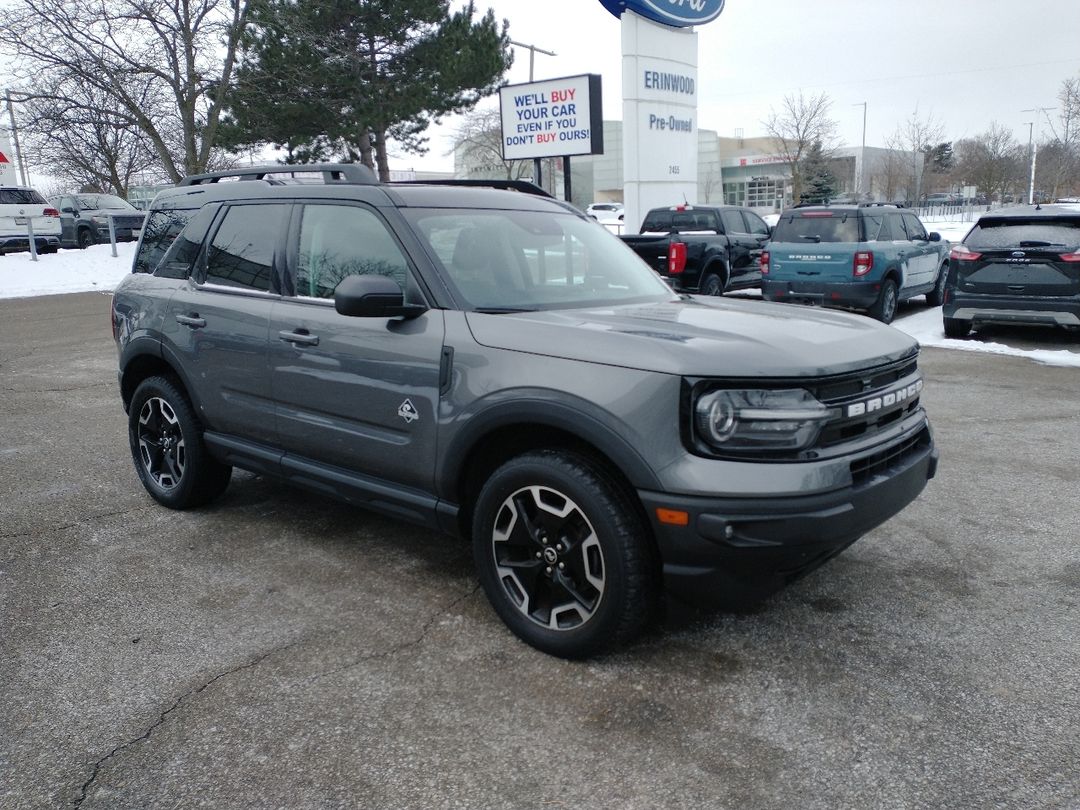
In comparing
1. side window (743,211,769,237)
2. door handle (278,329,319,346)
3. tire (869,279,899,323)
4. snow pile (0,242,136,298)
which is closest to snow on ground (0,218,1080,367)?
snow pile (0,242,136,298)

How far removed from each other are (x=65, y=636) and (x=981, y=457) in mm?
5463

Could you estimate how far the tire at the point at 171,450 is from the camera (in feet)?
15.4

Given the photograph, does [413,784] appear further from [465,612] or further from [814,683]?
[814,683]

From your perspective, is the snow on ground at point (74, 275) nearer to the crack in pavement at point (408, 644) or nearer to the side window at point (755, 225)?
the side window at point (755, 225)

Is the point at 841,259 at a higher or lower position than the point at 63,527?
higher

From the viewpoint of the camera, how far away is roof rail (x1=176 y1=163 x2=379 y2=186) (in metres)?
4.20

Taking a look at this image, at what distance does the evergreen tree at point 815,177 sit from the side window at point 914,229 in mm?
37170

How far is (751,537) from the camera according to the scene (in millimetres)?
2752

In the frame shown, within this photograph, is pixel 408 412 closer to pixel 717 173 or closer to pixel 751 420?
pixel 751 420

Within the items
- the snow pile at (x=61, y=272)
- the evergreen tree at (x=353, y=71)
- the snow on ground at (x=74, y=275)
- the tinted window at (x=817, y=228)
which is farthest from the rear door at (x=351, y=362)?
the evergreen tree at (x=353, y=71)

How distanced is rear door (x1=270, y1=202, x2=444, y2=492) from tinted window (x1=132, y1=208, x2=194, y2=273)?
1212 mm

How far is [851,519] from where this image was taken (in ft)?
9.41

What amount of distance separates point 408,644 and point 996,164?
184 ft

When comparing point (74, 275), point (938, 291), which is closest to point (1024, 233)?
point (938, 291)
